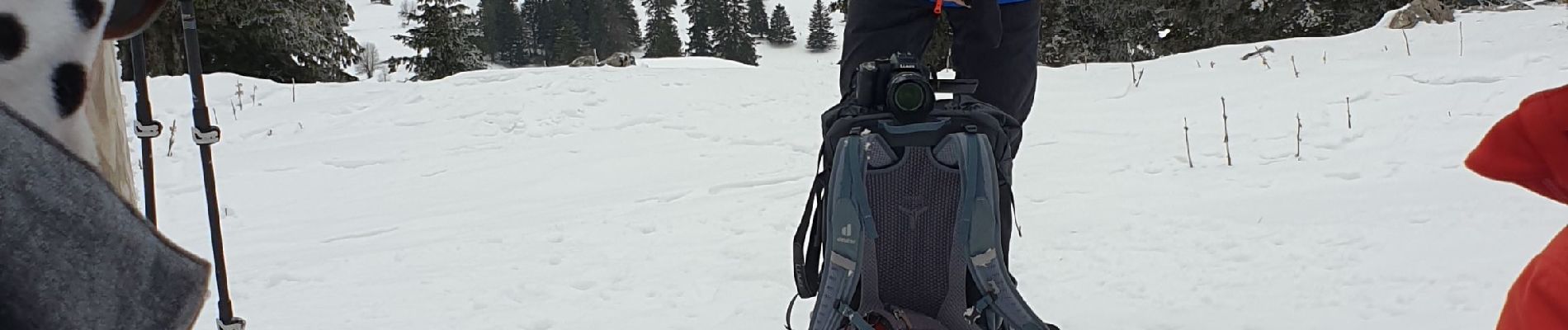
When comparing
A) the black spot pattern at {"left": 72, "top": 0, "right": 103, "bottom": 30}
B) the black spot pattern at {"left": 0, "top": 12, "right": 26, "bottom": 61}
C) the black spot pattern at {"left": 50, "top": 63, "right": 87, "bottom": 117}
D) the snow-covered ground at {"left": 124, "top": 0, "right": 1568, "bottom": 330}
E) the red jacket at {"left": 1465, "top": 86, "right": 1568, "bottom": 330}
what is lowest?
the snow-covered ground at {"left": 124, "top": 0, "right": 1568, "bottom": 330}

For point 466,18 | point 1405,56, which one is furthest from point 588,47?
point 1405,56

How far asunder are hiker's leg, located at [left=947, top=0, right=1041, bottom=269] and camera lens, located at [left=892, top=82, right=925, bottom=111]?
455 mm

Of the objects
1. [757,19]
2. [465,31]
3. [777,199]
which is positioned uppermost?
[757,19]

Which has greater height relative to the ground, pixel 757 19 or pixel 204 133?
pixel 757 19

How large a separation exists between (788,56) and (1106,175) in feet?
145

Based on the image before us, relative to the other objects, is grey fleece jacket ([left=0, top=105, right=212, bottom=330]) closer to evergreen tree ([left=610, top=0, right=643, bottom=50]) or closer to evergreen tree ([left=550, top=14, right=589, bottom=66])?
evergreen tree ([left=550, top=14, right=589, bottom=66])

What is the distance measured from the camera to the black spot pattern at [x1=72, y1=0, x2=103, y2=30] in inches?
32.4

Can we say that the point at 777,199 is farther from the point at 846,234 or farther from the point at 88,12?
the point at 88,12

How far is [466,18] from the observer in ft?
79.4

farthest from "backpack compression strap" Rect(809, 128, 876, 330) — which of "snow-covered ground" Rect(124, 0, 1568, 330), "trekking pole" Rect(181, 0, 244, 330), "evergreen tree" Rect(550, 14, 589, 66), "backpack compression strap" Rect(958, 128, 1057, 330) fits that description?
"evergreen tree" Rect(550, 14, 589, 66)

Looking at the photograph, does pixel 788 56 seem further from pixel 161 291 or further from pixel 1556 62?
pixel 161 291

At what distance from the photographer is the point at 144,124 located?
142cm

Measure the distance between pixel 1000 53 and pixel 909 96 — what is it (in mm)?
510

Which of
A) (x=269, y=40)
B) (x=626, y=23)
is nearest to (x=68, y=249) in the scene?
(x=269, y=40)
